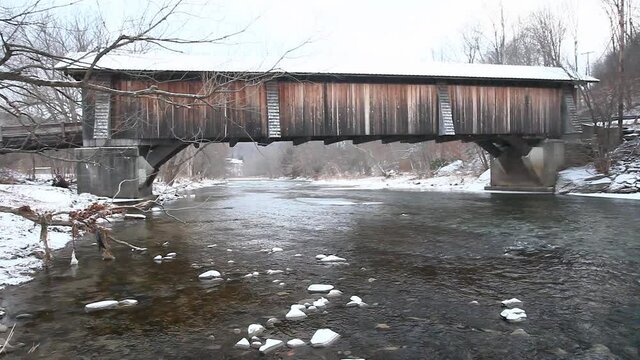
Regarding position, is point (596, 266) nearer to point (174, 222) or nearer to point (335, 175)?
point (174, 222)

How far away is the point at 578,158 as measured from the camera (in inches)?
965

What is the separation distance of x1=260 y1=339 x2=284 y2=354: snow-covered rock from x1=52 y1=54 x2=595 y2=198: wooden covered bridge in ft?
45.3

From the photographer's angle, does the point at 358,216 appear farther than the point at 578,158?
No

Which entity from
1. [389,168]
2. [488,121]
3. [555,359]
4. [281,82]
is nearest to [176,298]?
[555,359]

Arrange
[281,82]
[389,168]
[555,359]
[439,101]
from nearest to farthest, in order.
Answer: [555,359] < [281,82] < [439,101] < [389,168]

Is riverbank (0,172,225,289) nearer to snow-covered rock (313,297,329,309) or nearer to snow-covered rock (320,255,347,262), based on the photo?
snow-covered rock (313,297,329,309)

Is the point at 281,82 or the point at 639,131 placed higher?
the point at 281,82

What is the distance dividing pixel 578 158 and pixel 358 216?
15.5 m

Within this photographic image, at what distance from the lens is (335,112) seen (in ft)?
69.3

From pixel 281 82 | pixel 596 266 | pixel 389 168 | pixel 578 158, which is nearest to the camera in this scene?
pixel 596 266

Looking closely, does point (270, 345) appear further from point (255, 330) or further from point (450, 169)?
point (450, 169)

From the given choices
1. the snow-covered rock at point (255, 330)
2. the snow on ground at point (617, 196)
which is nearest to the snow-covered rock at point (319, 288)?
the snow-covered rock at point (255, 330)

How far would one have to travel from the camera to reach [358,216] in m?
15.5

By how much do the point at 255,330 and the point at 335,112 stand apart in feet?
57.0
